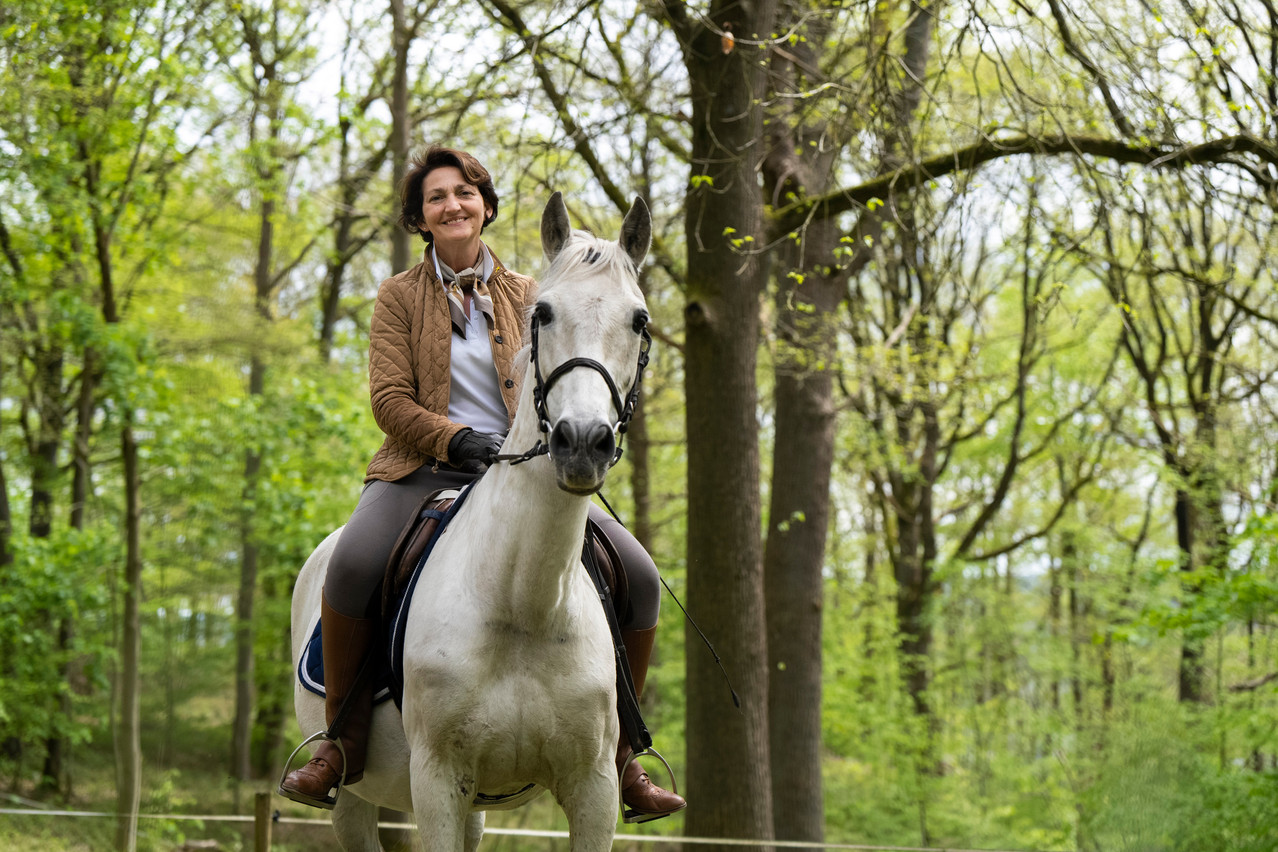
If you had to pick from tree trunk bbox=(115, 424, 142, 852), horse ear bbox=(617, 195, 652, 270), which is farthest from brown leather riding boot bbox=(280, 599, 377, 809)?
tree trunk bbox=(115, 424, 142, 852)

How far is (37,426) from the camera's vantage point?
15.6 metres

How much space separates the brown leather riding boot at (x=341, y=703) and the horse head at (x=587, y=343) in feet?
4.01

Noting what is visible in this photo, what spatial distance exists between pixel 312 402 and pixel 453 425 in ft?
31.5

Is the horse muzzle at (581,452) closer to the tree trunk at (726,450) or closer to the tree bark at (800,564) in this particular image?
the tree trunk at (726,450)

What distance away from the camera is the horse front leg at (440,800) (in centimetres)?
271

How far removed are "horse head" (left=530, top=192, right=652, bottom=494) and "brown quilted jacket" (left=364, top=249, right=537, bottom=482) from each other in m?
0.50

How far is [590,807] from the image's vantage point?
2.83m

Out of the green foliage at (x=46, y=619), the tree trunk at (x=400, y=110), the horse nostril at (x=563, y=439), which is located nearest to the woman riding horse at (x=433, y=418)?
the horse nostril at (x=563, y=439)

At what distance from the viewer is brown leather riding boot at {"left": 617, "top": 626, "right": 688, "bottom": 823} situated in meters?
3.29

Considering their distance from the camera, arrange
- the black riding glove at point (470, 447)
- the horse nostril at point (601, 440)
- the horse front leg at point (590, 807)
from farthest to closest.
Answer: the black riding glove at point (470, 447) < the horse front leg at point (590, 807) < the horse nostril at point (601, 440)

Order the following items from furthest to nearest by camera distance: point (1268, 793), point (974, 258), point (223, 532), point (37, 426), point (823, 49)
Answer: point (974, 258), point (37, 426), point (223, 532), point (823, 49), point (1268, 793)

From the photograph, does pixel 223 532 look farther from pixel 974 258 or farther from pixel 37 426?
pixel 974 258

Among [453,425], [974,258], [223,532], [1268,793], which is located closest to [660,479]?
[974,258]

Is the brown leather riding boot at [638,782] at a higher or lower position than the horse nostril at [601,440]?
lower
